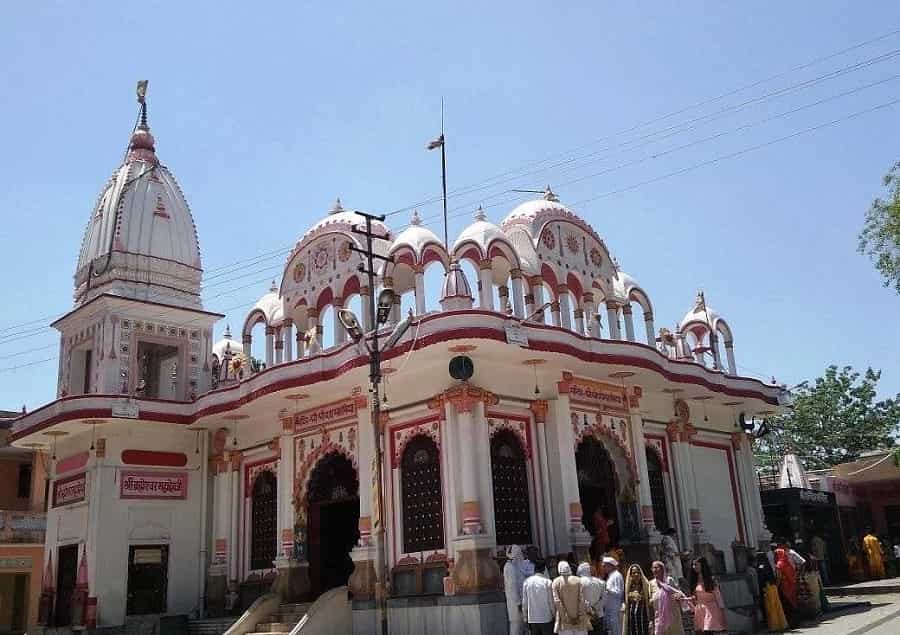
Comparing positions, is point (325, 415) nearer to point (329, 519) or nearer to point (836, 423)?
point (329, 519)

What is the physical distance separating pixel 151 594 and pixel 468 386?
398 inches

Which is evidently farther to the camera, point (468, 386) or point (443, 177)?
point (443, 177)

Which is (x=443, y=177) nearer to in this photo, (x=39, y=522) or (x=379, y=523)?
(x=379, y=523)

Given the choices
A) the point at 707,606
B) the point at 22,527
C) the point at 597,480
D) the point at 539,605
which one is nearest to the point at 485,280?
the point at 597,480

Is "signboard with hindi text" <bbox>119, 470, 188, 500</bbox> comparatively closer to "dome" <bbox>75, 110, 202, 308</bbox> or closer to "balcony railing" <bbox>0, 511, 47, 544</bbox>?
"dome" <bbox>75, 110, 202, 308</bbox>

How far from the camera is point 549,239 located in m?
19.1

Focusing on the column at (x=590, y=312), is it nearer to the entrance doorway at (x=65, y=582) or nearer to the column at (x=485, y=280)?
the column at (x=485, y=280)

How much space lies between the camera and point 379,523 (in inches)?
506

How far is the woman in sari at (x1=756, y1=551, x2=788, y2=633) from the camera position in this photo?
16.3 m

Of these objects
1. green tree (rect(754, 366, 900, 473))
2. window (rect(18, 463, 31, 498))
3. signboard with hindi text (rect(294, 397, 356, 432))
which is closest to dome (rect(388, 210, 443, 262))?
signboard with hindi text (rect(294, 397, 356, 432))

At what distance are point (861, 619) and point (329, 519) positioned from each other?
37.4ft

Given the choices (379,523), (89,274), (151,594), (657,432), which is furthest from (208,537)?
(657,432)

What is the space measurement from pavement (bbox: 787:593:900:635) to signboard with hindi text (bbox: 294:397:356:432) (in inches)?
380

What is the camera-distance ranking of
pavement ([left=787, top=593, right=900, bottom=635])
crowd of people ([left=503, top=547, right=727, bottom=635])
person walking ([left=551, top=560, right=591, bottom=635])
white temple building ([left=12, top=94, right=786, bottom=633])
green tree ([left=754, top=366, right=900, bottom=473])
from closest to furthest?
crowd of people ([left=503, top=547, right=727, bottom=635]) → person walking ([left=551, top=560, right=591, bottom=635]) → pavement ([left=787, top=593, right=900, bottom=635]) → white temple building ([left=12, top=94, right=786, bottom=633]) → green tree ([left=754, top=366, right=900, bottom=473])
